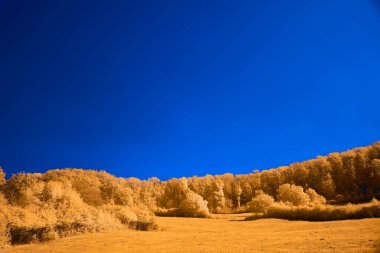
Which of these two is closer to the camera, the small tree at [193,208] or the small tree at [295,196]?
the small tree at [193,208]

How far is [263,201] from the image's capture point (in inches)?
1671

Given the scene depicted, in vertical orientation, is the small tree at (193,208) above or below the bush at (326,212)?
above

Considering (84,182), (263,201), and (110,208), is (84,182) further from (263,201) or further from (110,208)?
(263,201)

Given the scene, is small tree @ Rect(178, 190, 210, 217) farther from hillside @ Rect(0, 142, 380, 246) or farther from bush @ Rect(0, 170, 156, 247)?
bush @ Rect(0, 170, 156, 247)

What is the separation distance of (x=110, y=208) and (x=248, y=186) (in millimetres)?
55099

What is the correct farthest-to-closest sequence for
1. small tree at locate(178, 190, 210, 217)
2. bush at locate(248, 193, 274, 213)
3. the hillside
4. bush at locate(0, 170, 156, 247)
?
small tree at locate(178, 190, 210, 217)
bush at locate(248, 193, 274, 213)
the hillside
bush at locate(0, 170, 156, 247)

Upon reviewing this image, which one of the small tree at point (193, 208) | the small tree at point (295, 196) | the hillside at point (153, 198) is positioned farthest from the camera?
the small tree at point (295, 196)

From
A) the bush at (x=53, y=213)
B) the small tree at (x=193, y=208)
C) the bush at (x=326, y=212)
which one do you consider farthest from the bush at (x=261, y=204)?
the bush at (x=53, y=213)

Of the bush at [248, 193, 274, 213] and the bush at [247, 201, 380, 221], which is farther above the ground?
the bush at [248, 193, 274, 213]

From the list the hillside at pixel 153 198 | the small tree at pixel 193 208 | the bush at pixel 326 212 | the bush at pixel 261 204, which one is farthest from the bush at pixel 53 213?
the bush at pixel 261 204

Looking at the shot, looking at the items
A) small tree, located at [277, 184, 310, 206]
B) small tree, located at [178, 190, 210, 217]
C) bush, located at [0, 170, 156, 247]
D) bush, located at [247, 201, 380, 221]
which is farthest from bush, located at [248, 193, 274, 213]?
bush, located at [0, 170, 156, 247]

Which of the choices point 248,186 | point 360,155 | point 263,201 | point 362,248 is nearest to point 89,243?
point 362,248

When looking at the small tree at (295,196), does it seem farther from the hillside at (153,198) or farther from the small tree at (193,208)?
the small tree at (193,208)

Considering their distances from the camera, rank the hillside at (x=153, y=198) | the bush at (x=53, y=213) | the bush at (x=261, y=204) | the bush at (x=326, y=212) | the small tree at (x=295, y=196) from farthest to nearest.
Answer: the small tree at (x=295, y=196)
the bush at (x=261, y=204)
the bush at (x=326, y=212)
the hillside at (x=153, y=198)
the bush at (x=53, y=213)
